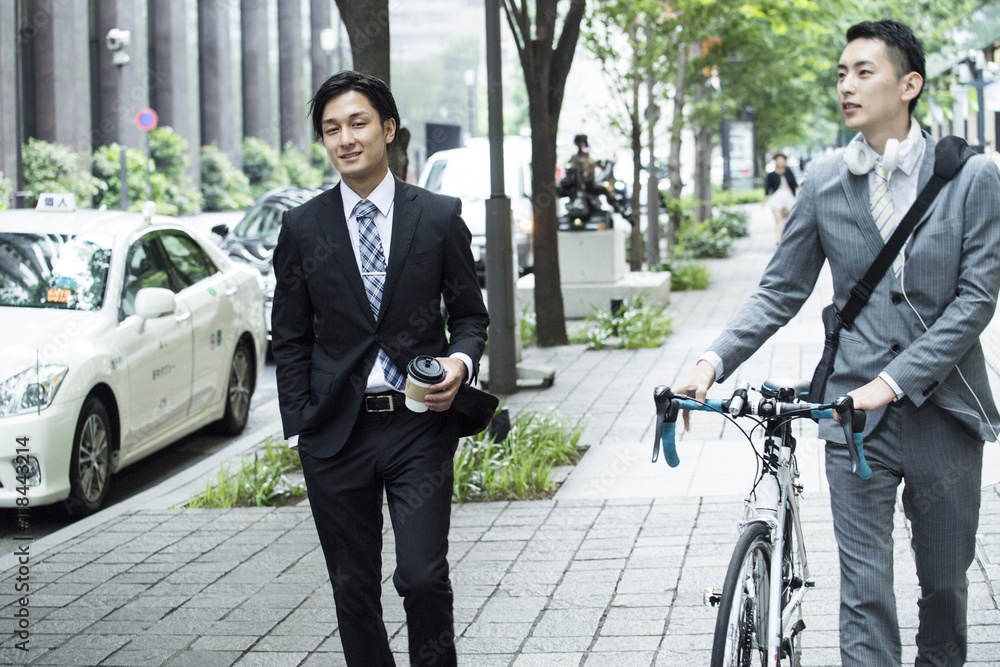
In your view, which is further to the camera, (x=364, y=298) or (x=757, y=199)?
(x=757, y=199)

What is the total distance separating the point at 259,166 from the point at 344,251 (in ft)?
125

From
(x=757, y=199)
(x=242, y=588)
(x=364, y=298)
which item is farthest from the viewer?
(x=757, y=199)

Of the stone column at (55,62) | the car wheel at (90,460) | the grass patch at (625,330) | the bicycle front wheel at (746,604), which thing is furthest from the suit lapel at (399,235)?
the stone column at (55,62)

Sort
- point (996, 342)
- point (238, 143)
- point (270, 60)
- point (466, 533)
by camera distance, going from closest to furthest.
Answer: point (466, 533) → point (996, 342) → point (238, 143) → point (270, 60)

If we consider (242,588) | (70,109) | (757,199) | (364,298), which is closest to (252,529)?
(242,588)

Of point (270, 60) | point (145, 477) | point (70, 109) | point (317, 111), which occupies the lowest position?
point (145, 477)

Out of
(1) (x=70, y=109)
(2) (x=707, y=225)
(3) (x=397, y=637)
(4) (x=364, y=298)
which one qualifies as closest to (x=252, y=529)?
(3) (x=397, y=637)

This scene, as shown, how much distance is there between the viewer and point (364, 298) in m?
3.47

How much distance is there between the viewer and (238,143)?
40375 millimetres

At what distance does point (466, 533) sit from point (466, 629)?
1432 mm

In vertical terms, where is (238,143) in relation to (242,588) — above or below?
above

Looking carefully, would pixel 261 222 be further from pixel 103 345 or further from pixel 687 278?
pixel 103 345

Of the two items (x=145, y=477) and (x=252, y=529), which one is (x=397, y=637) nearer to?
(x=252, y=529)

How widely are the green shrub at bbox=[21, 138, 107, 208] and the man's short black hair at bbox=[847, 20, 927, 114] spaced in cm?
2560
